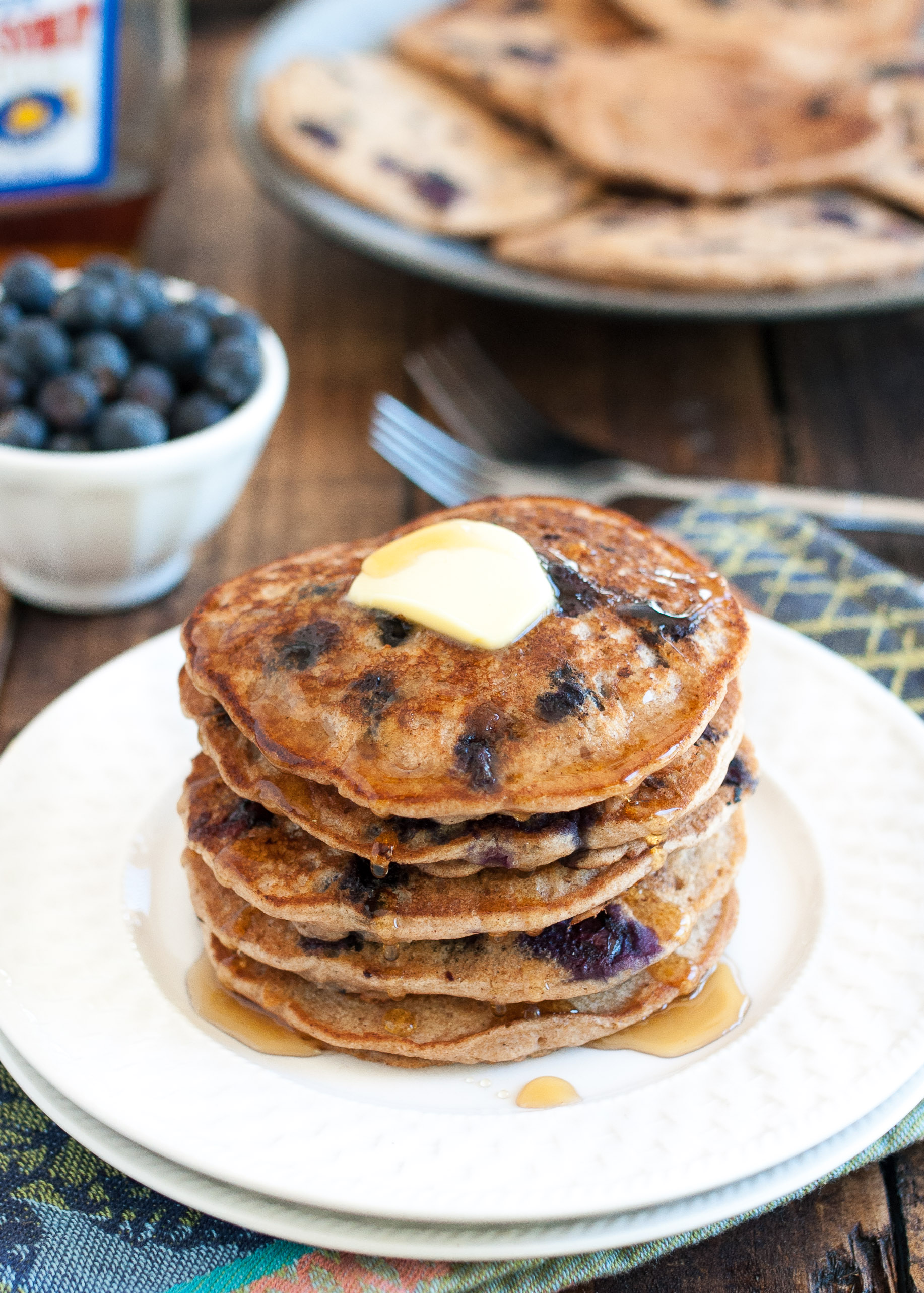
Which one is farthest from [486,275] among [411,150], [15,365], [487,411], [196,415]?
[15,365]

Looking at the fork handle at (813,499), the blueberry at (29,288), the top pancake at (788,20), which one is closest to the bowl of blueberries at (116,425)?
the blueberry at (29,288)

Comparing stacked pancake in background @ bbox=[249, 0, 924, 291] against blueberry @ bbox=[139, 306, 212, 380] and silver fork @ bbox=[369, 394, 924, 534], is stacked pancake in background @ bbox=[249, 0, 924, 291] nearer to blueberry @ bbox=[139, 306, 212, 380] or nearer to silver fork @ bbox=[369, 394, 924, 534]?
silver fork @ bbox=[369, 394, 924, 534]

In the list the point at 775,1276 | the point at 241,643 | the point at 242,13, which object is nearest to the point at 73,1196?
the point at 241,643

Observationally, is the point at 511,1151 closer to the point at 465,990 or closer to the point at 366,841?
the point at 465,990

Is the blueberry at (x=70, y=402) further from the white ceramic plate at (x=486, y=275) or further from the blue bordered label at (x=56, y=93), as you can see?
the blue bordered label at (x=56, y=93)

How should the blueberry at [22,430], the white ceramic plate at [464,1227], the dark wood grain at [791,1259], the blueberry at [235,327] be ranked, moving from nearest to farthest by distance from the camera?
the white ceramic plate at [464,1227] < the dark wood grain at [791,1259] < the blueberry at [22,430] < the blueberry at [235,327]

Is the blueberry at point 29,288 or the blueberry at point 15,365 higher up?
the blueberry at point 29,288

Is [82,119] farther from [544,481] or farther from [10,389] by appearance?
[544,481]
